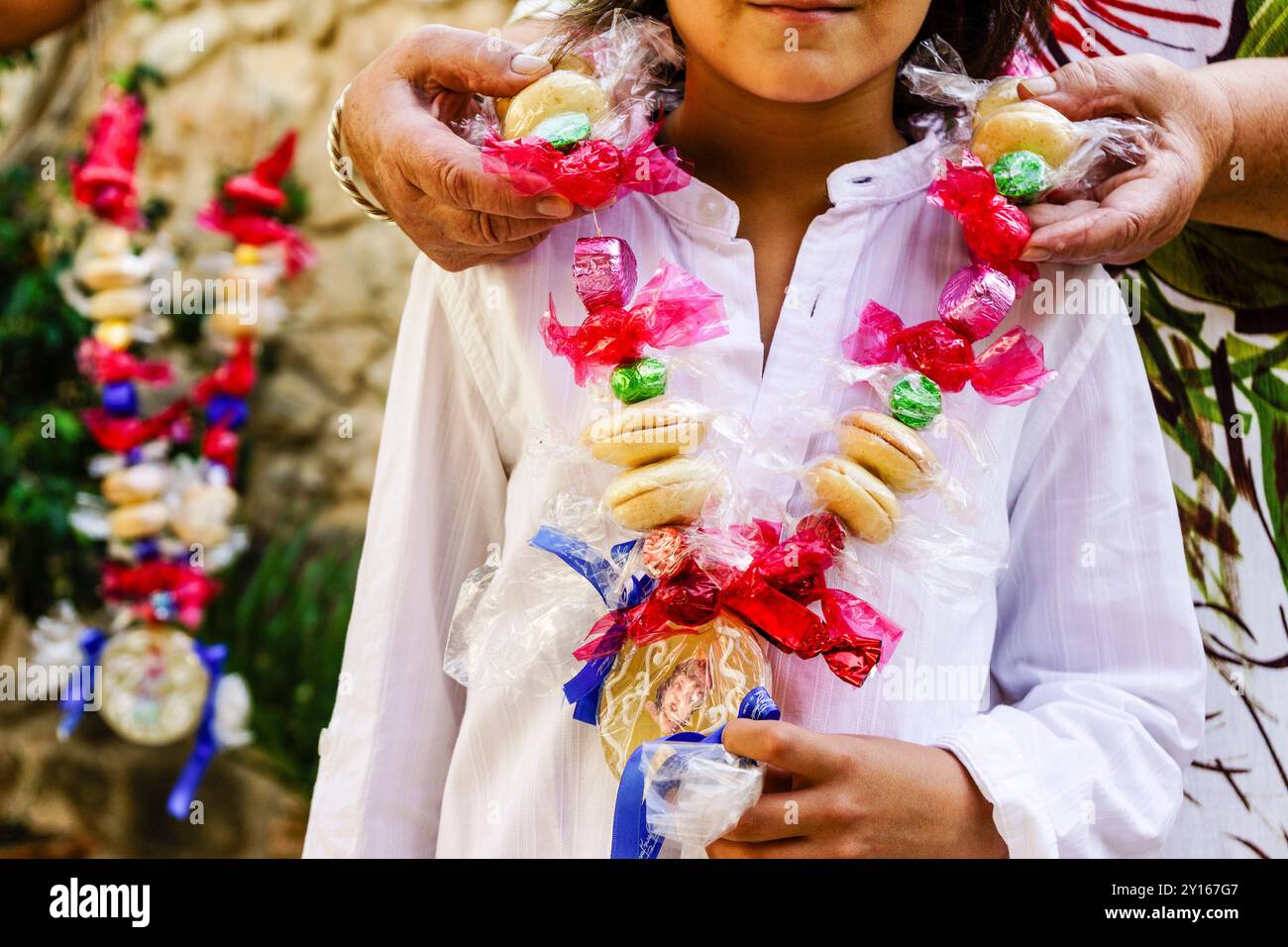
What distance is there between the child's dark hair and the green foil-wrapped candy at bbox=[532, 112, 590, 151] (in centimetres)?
27

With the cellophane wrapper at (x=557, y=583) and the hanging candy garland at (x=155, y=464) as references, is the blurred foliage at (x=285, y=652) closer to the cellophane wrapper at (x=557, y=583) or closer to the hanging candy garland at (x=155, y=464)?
the hanging candy garland at (x=155, y=464)

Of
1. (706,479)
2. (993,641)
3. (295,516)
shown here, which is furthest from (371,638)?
(295,516)

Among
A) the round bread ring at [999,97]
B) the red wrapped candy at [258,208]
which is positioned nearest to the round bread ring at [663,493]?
the round bread ring at [999,97]

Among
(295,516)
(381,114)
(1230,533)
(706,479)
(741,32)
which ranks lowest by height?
(295,516)

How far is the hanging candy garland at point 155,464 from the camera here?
256cm

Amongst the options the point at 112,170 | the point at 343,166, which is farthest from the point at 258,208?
the point at 343,166

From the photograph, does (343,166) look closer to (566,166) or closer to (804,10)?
(566,166)

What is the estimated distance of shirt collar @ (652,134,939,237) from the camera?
1270 mm

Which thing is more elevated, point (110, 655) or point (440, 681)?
point (440, 681)

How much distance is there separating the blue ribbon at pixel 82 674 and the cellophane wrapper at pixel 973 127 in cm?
201

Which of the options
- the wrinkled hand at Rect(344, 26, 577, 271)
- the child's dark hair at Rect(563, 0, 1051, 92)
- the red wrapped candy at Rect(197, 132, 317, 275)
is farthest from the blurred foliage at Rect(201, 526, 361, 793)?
the child's dark hair at Rect(563, 0, 1051, 92)
